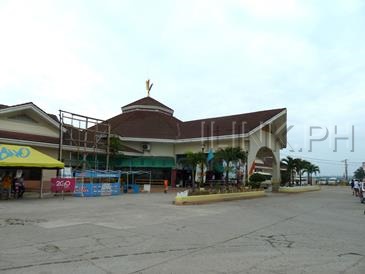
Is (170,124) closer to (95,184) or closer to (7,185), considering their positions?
(95,184)

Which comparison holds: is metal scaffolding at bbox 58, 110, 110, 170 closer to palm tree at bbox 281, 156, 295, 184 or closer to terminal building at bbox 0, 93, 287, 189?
terminal building at bbox 0, 93, 287, 189

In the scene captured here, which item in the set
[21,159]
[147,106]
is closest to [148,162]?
[147,106]

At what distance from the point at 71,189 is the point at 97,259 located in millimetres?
18110

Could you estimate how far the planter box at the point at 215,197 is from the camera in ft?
68.2

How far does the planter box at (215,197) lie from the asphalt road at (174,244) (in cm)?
568

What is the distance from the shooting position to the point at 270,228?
12633 millimetres

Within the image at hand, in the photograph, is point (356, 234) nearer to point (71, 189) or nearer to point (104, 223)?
point (104, 223)

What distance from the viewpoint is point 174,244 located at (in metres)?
9.41

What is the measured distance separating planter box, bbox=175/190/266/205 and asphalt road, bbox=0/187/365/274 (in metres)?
5.68

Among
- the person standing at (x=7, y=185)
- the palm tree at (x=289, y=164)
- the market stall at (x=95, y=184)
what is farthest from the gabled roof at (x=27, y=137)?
the palm tree at (x=289, y=164)

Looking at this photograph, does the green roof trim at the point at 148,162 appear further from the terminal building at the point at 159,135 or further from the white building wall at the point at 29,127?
the white building wall at the point at 29,127

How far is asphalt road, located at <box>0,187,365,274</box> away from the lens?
7.21m

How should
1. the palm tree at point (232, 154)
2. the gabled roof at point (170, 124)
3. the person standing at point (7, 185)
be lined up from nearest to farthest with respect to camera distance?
1. the person standing at point (7, 185)
2. the palm tree at point (232, 154)
3. the gabled roof at point (170, 124)

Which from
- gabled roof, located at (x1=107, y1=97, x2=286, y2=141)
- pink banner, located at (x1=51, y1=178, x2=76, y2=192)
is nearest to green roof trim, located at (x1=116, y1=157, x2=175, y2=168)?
gabled roof, located at (x1=107, y1=97, x2=286, y2=141)
